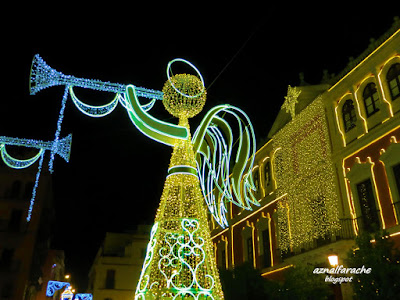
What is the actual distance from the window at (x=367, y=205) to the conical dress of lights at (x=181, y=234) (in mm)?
7706

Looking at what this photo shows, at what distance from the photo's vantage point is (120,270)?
117ft

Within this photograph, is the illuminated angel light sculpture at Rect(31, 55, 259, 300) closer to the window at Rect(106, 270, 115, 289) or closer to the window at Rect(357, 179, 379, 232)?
the window at Rect(357, 179, 379, 232)

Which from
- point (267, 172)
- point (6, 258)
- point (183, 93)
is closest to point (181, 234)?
point (183, 93)

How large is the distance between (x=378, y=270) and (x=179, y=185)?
6003 millimetres

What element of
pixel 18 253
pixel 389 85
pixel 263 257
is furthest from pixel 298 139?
pixel 18 253

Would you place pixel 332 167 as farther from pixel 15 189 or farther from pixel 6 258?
pixel 15 189

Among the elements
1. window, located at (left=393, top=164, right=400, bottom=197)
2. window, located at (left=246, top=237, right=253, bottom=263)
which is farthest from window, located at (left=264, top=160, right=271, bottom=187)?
window, located at (left=393, top=164, right=400, bottom=197)

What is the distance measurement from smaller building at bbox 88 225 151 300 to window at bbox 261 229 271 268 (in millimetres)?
18531

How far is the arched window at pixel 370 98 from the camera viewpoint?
1463 centimetres

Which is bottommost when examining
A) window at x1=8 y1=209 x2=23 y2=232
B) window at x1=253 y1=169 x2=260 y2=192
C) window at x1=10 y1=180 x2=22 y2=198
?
window at x1=8 y1=209 x2=23 y2=232

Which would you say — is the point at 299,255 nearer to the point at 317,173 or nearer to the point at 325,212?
the point at 325,212

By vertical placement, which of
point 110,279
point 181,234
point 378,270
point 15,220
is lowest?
point 378,270

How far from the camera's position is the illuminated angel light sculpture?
27.6 ft

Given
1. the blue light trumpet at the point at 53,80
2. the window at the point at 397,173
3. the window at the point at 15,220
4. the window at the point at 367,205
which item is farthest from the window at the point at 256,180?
the window at the point at 15,220
